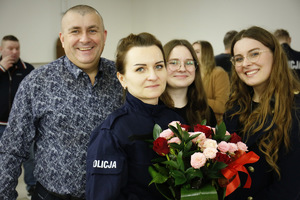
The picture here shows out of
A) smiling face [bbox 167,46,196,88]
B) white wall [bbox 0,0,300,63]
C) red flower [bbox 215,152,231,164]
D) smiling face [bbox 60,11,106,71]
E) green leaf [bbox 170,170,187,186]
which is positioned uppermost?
white wall [bbox 0,0,300,63]

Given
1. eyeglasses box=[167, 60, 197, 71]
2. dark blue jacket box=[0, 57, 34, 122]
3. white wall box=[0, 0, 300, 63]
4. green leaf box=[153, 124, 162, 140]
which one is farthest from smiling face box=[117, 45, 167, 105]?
white wall box=[0, 0, 300, 63]

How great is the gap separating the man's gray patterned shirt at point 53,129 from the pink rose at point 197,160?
74 cm

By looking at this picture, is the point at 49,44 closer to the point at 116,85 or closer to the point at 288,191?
the point at 116,85

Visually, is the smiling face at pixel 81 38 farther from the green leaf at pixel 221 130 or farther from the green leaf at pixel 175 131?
the green leaf at pixel 221 130

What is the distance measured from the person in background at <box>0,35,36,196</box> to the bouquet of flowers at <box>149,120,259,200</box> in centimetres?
330

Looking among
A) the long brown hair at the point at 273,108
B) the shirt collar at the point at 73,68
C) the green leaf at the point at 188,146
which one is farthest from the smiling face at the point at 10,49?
the green leaf at the point at 188,146

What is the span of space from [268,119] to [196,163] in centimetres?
65

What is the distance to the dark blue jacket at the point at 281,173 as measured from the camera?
1490mm

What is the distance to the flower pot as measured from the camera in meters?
1.13

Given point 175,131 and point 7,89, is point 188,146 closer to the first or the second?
point 175,131

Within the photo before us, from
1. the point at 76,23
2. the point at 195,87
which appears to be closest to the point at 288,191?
the point at 195,87

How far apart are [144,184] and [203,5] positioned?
5.81 meters

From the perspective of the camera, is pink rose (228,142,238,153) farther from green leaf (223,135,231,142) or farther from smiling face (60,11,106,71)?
smiling face (60,11,106,71)

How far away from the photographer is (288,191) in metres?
1.49
